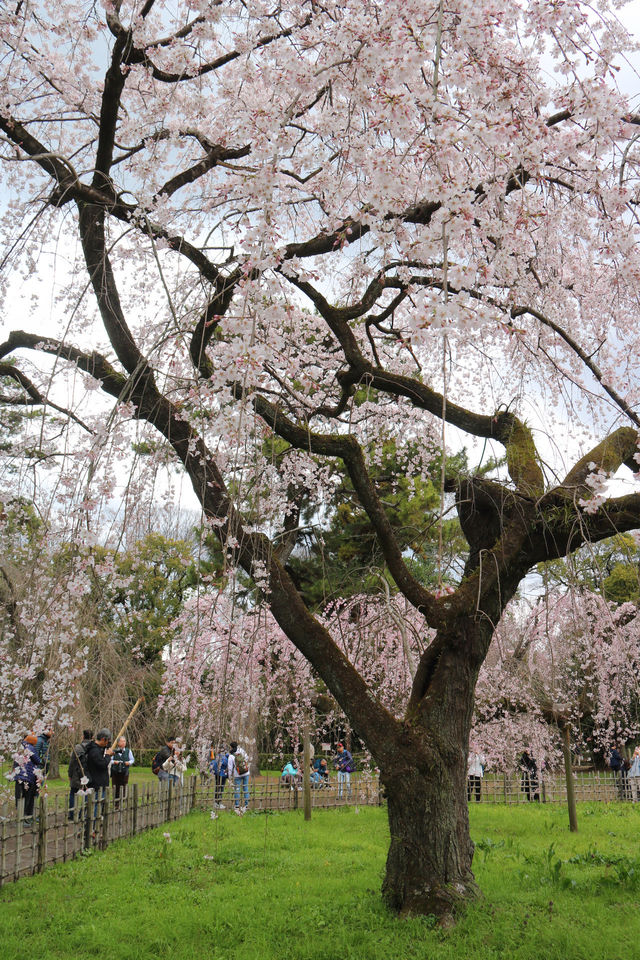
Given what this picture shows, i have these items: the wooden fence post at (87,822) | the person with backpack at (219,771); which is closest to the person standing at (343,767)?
the person with backpack at (219,771)

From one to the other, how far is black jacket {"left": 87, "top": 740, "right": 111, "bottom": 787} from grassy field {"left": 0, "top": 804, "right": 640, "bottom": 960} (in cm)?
67

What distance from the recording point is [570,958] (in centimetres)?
359

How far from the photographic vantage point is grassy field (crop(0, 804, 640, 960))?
3783mm

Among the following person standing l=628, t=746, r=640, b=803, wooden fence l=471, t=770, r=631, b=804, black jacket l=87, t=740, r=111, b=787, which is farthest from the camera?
person standing l=628, t=746, r=640, b=803

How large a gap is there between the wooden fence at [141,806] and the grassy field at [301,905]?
0.22 meters

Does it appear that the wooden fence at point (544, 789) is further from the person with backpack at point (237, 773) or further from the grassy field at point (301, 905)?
the grassy field at point (301, 905)

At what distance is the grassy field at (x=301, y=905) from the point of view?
3.78 metres

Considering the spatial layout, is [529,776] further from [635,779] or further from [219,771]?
[219,771]

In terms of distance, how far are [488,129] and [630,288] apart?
1.59 meters

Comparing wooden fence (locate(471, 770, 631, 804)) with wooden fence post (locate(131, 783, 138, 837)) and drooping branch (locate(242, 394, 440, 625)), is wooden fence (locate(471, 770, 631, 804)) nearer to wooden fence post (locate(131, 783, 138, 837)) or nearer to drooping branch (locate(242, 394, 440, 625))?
wooden fence post (locate(131, 783, 138, 837))

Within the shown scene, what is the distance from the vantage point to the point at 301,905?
4.65 meters

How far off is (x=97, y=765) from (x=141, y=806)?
0.96m

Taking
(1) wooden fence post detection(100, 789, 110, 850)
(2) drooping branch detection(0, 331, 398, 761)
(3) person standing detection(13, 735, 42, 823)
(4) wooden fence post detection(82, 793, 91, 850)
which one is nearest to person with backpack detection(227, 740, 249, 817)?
(1) wooden fence post detection(100, 789, 110, 850)

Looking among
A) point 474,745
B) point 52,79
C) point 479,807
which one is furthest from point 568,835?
point 52,79
